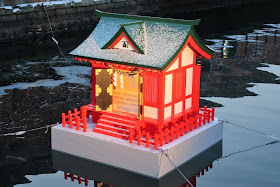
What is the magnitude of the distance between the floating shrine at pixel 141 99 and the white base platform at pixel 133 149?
32mm

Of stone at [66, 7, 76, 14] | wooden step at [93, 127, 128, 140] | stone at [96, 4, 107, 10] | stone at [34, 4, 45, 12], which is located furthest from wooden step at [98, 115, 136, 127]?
stone at [96, 4, 107, 10]

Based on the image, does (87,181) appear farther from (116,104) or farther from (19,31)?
(19,31)

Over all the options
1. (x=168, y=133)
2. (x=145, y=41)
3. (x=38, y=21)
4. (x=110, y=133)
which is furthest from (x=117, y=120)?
(x=38, y=21)

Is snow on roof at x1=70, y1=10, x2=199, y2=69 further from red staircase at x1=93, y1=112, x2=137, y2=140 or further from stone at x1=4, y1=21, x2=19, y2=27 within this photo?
stone at x1=4, y1=21, x2=19, y2=27

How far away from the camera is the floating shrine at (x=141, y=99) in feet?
59.1

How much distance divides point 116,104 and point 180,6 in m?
36.9

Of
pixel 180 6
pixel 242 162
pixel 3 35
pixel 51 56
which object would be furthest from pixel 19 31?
pixel 242 162

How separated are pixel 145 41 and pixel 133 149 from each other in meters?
3.56

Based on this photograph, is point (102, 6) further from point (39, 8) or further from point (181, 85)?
point (181, 85)

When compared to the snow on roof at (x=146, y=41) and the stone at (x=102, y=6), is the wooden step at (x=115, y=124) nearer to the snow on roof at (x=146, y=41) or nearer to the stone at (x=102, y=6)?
the snow on roof at (x=146, y=41)

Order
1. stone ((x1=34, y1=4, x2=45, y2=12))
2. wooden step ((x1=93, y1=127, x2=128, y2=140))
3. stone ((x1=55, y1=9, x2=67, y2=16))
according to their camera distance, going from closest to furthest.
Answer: wooden step ((x1=93, y1=127, x2=128, y2=140)), stone ((x1=34, y1=4, x2=45, y2=12)), stone ((x1=55, y1=9, x2=67, y2=16))

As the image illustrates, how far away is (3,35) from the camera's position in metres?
40.0

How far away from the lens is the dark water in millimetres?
19016

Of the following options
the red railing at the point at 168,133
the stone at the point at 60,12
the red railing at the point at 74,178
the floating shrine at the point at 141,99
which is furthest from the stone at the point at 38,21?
the red railing at the point at 74,178
